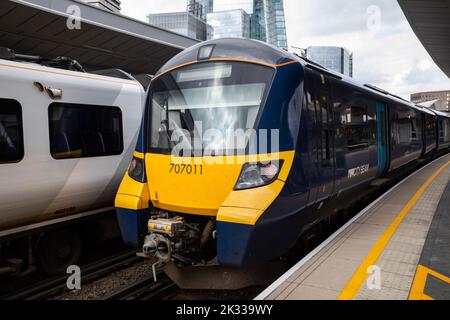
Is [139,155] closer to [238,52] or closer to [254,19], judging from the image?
[238,52]

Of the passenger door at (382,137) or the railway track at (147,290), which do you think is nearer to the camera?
the railway track at (147,290)

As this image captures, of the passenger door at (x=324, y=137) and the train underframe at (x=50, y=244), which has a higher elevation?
the passenger door at (x=324, y=137)

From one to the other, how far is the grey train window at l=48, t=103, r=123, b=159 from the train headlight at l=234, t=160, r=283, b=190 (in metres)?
3.25

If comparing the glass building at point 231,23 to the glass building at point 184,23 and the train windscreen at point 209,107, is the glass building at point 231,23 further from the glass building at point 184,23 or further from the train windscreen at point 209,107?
the train windscreen at point 209,107

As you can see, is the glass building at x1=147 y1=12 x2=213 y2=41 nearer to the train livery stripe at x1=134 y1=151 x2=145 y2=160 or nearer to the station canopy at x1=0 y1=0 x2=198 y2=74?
the station canopy at x1=0 y1=0 x2=198 y2=74

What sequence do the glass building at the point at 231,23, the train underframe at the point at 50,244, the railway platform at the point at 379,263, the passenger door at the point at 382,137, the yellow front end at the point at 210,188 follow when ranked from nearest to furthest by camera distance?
the railway platform at the point at 379,263, the yellow front end at the point at 210,188, the train underframe at the point at 50,244, the passenger door at the point at 382,137, the glass building at the point at 231,23

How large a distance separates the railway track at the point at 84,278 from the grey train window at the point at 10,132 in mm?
1801

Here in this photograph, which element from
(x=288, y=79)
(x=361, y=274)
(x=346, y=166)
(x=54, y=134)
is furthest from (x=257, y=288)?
(x=54, y=134)

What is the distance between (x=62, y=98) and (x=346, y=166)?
4.53 metres

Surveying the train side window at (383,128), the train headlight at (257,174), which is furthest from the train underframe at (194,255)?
the train side window at (383,128)

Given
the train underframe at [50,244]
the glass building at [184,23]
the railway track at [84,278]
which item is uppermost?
the glass building at [184,23]

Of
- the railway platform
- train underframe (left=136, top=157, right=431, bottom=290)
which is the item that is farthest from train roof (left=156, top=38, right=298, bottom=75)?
the railway platform

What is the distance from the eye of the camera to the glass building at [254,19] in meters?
111

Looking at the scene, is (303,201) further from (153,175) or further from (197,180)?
(153,175)
